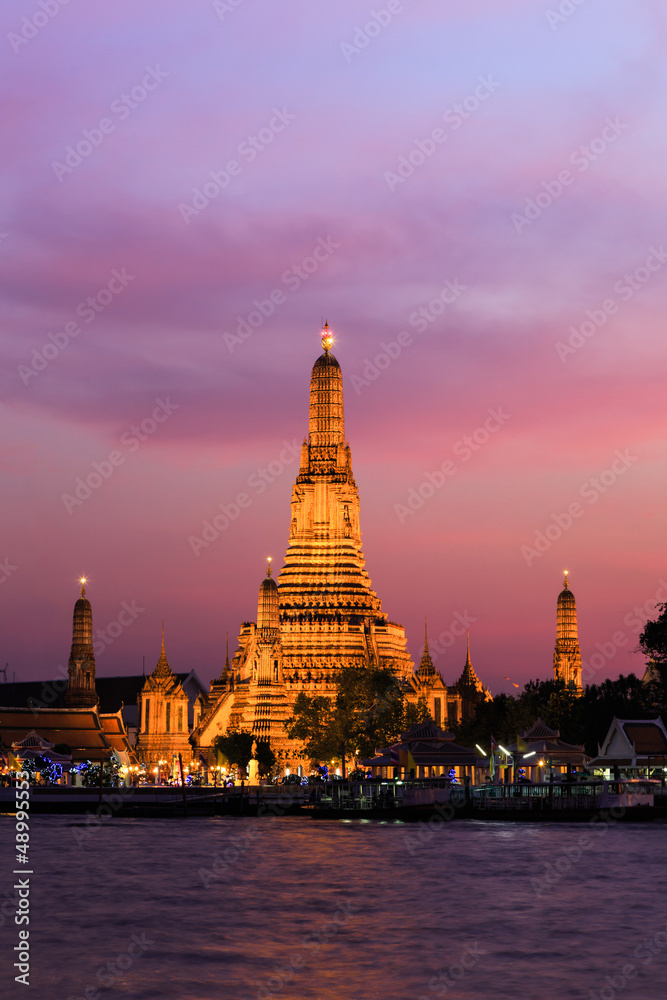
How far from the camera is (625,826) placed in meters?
100

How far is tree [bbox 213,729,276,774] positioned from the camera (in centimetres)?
16275

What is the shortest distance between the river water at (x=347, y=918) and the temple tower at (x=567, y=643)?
91082mm

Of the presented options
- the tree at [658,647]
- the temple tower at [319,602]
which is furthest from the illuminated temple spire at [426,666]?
the tree at [658,647]

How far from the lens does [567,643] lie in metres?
184

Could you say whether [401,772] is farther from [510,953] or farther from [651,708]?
[510,953]

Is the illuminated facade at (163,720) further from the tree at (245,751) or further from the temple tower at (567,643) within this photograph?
the temple tower at (567,643)

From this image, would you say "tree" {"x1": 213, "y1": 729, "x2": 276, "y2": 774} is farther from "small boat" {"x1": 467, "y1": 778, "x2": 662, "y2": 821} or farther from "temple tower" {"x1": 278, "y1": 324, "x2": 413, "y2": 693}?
"small boat" {"x1": 467, "y1": 778, "x2": 662, "y2": 821}

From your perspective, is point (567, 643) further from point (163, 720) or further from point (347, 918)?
point (347, 918)

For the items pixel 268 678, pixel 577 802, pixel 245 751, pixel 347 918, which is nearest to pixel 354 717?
pixel 245 751

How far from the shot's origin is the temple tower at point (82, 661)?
18112 centimetres

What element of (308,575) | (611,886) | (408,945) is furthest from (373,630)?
(408,945)

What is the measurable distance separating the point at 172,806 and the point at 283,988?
275ft

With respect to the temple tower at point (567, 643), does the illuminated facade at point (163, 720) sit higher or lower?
lower

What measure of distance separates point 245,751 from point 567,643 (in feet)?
140
